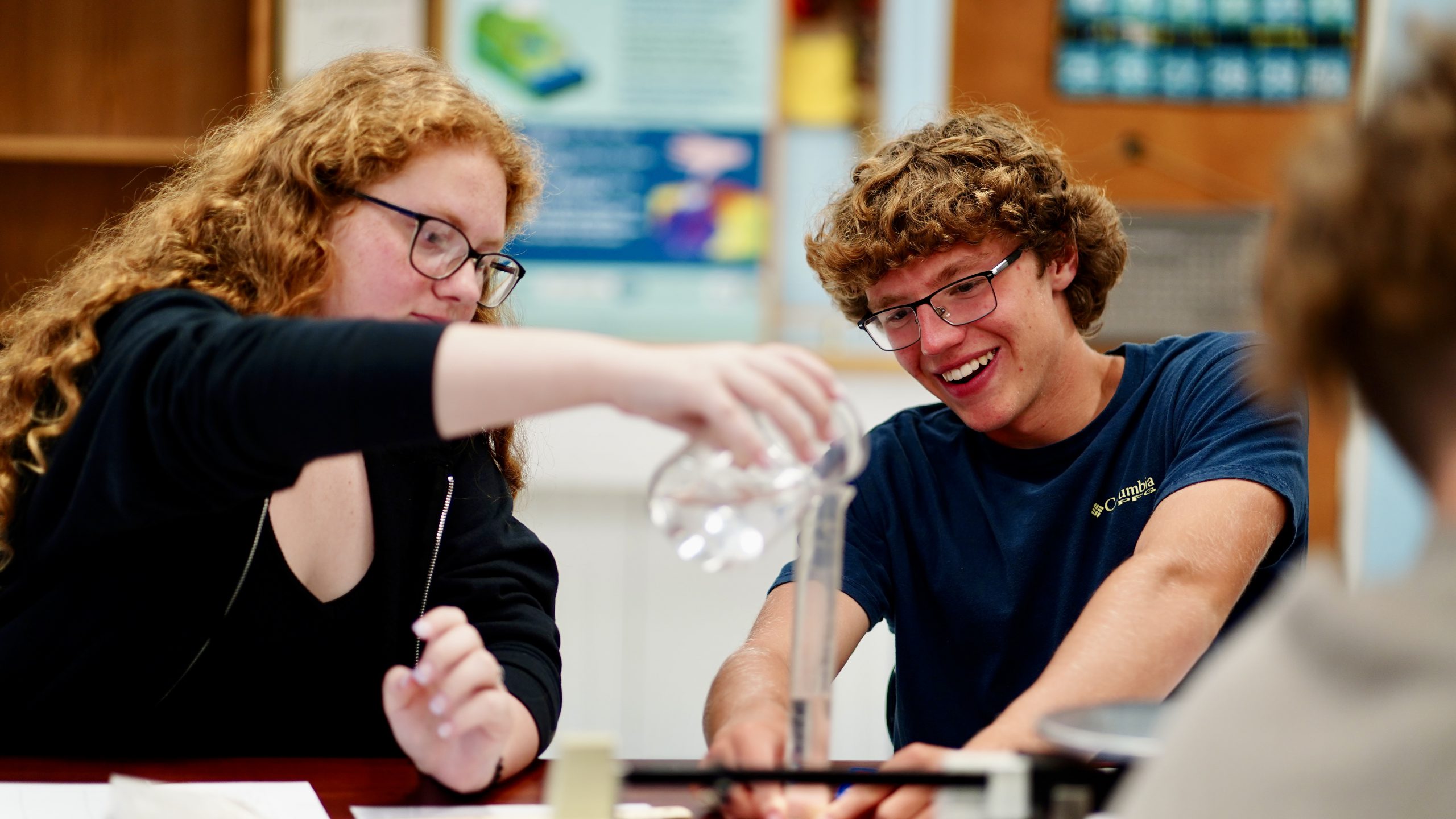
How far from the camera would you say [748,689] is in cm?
124

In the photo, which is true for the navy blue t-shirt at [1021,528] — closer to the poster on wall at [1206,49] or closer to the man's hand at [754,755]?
the man's hand at [754,755]

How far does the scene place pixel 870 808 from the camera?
2.99ft

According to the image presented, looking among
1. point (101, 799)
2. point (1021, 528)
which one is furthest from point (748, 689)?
point (101, 799)

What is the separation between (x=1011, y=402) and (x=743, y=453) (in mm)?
832

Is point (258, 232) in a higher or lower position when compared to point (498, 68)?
lower

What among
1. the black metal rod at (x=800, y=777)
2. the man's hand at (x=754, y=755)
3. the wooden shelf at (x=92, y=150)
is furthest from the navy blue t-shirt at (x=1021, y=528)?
the wooden shelf at (x=92, y=150)

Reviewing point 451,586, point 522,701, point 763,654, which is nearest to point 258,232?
point 451,586

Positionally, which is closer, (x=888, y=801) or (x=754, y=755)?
(x=888, y=801)

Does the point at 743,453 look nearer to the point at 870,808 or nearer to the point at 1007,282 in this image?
the point at 870,808

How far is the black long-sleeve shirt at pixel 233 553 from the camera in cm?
85

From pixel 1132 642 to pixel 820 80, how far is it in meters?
2.04

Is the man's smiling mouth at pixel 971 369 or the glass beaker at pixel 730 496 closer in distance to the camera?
the glass beaker at pixel 730 496

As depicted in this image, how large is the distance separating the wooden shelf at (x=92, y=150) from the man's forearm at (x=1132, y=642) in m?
2.25

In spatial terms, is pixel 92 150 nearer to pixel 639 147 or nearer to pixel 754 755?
pixel 639 147
